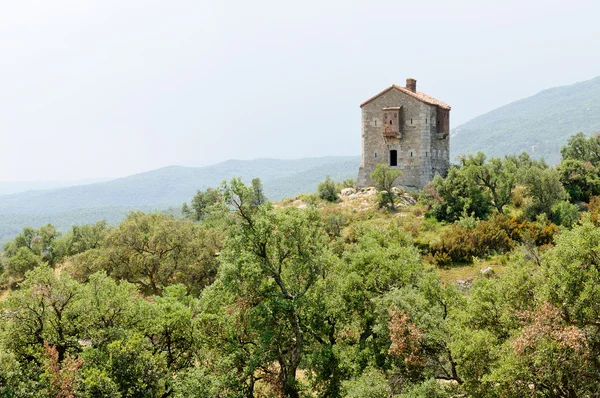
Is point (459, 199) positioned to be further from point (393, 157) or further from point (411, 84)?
point (411, 84)

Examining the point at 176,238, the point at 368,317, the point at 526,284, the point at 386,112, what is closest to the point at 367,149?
the point at 386,112

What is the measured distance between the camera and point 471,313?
18.6 meters

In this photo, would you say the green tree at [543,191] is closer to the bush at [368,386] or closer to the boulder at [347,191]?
the boulder at [347,191]

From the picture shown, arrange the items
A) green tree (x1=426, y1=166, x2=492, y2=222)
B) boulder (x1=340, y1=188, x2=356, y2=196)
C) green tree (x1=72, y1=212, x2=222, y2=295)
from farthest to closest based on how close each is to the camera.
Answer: boulder (x1=340, y1=188, x2=356, y2=196), green tree (x1=426, y1=166, x2=492, y2=222), green tree (x1=72, y1=212, x2=222, y2=295)

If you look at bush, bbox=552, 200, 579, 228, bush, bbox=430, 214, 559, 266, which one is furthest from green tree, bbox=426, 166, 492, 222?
bush, bbox=552, 200, 579, 228

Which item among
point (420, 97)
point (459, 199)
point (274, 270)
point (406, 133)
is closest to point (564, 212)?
point (459, 199)

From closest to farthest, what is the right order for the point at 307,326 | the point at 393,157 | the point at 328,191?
the point at 307,326, the point at 393,157, the point at 328,191

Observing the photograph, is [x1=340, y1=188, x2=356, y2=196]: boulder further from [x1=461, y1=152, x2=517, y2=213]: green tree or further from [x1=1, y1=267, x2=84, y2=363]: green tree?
[x1=1, y1=267, x2=84, y2=363]: green tree

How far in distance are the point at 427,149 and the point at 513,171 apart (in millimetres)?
9774

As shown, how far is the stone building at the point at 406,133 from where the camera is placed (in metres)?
55.1

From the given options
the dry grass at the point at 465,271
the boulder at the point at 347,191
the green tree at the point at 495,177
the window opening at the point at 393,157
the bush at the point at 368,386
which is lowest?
the dry grass at the point at 465,271

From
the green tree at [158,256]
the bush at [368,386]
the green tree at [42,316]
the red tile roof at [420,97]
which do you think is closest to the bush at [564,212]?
the red tile roof at [420,97]

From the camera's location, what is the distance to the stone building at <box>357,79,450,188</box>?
55.1 m

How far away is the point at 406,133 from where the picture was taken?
183 ft
